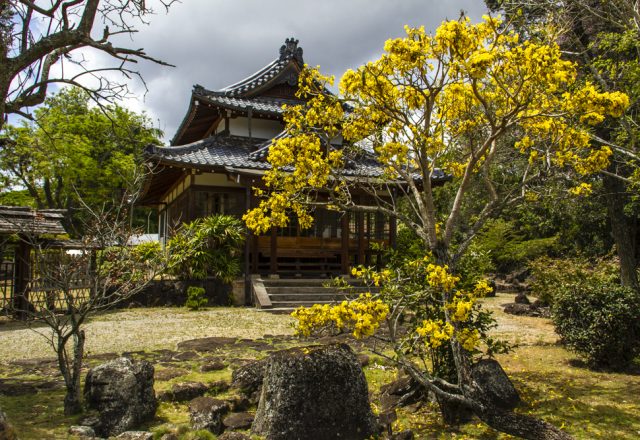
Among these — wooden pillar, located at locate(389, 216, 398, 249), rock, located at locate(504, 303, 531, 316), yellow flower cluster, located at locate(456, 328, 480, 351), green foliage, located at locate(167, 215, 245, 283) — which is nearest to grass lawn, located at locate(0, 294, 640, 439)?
yellow flower cluster, located at locate(456, 328, 480, 351)

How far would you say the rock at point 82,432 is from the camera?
13.9ft

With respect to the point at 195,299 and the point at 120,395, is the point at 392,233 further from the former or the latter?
the point at 120,395

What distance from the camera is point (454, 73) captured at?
450 centimetres

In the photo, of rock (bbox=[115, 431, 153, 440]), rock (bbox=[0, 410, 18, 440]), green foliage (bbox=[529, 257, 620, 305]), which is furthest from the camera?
green foliage (bbox=[529, 257, 620, 305])

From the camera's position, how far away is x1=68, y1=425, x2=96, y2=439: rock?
4.25 metres

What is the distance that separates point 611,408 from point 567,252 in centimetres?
2092

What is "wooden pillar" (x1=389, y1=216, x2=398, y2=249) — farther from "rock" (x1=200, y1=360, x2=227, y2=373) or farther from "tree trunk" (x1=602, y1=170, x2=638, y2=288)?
"rock" (x1=200, y1=360, x2=227, y2=373)

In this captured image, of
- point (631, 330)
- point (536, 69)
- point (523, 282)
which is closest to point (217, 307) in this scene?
point (631, 330)

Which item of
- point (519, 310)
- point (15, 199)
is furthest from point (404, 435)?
point (15, 199)

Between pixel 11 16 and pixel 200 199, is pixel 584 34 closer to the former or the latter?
pixel 11 16

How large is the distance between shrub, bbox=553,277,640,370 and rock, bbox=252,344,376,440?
12.7 ft

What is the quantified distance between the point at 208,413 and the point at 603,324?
5456 millimetres

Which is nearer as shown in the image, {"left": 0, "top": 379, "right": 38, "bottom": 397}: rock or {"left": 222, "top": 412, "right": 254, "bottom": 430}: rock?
{"left": 222, "top": 412, "right": 254, "bottom": 430}: rock

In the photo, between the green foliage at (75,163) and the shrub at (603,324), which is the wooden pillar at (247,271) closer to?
the shrub at (603,324)
